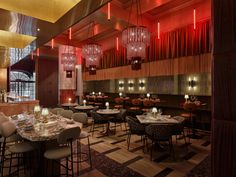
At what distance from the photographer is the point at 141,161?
3443mm

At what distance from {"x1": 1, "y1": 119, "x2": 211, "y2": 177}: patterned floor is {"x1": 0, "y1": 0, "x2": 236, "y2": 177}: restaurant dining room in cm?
2

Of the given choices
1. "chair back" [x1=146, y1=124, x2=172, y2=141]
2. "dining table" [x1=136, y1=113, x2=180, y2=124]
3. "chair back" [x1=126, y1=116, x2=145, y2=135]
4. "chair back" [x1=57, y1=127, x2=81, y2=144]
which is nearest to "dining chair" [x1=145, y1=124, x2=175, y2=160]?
"chair back" [x1=146, y1=124, x2=172, y2=141]

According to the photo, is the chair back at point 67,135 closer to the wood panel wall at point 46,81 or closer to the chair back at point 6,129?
the chair back at point 6,129

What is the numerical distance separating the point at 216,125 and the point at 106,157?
2895mm

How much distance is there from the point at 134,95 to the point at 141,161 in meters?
5.80

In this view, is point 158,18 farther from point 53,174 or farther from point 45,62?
point 45,62

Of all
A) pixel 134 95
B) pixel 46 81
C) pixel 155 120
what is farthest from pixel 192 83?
pixel 46 81

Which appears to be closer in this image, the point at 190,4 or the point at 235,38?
the point at 235,38

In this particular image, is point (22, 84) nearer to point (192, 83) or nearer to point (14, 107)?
point (14, 107)

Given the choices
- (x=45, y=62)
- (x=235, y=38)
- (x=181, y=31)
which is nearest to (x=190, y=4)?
(x=181, y=31)

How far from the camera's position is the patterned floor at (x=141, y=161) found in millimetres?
2974

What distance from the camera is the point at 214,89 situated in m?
1.23

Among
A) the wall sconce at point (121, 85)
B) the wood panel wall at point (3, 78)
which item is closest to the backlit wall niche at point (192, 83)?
the wall sconce at point (121, 85)

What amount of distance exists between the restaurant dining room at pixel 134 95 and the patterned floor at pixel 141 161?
0.8 inches
